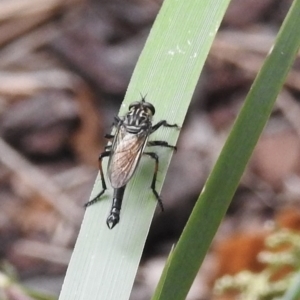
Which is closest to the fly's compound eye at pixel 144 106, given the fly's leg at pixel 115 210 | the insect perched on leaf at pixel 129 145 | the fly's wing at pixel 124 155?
the insect perched on leaf at pixel 129 145

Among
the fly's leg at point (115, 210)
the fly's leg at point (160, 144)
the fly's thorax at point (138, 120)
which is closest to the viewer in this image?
the fly's leg at point (115, 210)

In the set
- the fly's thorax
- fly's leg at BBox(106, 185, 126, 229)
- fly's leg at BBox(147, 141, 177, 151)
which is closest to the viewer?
fly's leg at BBox(106, 185, 126, 229)

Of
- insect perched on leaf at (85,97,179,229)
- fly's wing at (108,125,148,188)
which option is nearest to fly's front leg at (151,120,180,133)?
insect perched on leaf at (85,97,179,229)

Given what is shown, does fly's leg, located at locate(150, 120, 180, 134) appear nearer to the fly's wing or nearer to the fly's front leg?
the fly's front leg

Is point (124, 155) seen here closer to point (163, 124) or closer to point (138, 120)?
point (138, 120)

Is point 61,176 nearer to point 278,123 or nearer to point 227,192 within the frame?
point 278,123

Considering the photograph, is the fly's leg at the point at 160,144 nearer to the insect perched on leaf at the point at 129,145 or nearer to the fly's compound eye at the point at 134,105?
the insect perched on leaf at the point at 129,145

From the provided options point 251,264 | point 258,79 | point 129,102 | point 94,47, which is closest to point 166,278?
point 258,79
